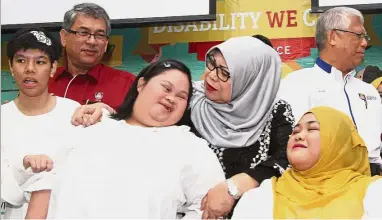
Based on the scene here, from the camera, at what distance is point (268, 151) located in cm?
169

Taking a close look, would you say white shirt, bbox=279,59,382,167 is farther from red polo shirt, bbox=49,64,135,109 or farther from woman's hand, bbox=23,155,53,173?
woman's hand, bbox=23,155,53,173

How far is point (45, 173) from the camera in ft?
5.64

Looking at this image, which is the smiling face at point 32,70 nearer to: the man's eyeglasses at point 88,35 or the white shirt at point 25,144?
the white shirt at point 25,144

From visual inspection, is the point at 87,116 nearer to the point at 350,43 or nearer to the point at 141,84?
the point at 141,84

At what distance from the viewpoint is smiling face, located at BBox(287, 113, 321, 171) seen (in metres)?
1.56

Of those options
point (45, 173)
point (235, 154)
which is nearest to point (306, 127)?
point (235, 154)

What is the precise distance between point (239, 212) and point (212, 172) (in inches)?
5.4

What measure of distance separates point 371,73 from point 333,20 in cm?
40

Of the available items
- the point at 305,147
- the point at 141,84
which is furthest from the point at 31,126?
the point at 305,147

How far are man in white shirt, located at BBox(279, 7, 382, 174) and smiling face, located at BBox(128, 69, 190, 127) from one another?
2.19ft

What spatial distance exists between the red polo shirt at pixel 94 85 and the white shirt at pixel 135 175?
2.12 feet

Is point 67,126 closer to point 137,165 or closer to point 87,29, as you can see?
point 137,165

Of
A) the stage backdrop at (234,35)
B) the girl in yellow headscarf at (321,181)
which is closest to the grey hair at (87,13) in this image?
the stage backdrop at (234,35)

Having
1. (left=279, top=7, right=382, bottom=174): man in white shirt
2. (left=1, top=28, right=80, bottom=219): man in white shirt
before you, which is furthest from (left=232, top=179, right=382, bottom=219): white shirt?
(left=279, top=7, right=382, bottom=174): man in white shirt
